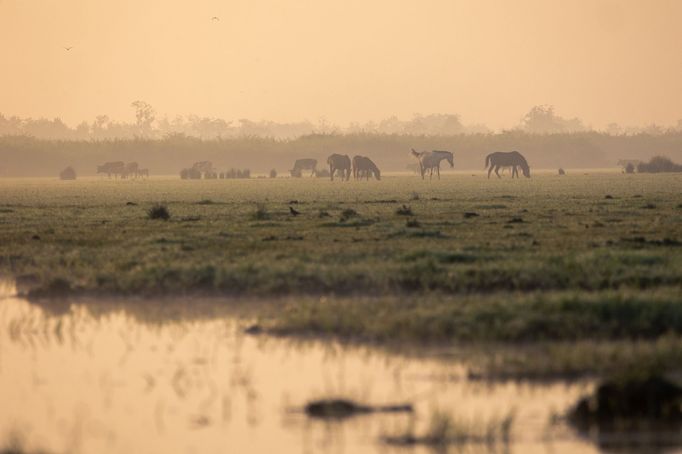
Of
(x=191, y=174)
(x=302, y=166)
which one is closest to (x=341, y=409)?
(x=191, y=174)

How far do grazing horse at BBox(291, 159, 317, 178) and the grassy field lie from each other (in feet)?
195

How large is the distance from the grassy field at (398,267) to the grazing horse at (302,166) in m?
59.5

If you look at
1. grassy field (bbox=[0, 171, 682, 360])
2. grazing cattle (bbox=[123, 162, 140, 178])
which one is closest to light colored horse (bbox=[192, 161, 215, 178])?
grazing cattle (bbox=[123, 162, 140, 178])

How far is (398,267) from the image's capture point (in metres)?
16.5

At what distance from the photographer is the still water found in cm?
865

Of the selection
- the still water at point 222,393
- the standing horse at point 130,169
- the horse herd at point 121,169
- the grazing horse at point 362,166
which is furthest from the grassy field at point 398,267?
the horse herd at point 121,169

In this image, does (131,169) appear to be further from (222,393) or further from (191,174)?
(222,393)

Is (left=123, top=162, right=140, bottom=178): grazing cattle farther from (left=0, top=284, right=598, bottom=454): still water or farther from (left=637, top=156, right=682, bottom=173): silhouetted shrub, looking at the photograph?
(left=0, top=284, right=598, bottom=454): still water

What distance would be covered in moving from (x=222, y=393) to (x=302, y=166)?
8206 centimetres

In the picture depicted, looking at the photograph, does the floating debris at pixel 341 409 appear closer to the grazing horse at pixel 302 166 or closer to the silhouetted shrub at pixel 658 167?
the silhouetted shrub at pixel 658 167

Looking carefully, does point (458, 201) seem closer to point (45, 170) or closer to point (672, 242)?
point (672, 242)

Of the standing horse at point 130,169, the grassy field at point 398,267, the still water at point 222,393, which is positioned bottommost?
the still water at point 222,393

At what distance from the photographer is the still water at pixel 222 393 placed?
865 cm

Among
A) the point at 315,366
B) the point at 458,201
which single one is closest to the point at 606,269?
the point at 315,366
